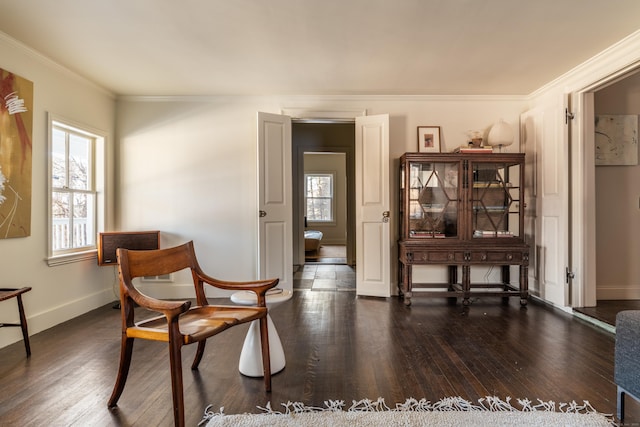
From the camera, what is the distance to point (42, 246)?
2.96m

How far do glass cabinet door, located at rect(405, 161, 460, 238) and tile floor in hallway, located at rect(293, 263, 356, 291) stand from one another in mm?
1270

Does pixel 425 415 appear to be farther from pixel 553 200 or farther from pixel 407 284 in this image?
pixel 553 200

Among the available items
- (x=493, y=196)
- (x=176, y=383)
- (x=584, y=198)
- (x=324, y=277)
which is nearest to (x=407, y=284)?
(x=493, y=196)

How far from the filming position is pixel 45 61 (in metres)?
3.00

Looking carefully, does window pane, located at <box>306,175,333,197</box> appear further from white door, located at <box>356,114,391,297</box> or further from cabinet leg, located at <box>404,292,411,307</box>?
cabinet leg, located at <box>404,292,411,307</box>

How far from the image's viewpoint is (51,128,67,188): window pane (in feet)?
10.6

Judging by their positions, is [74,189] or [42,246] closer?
[42,246]

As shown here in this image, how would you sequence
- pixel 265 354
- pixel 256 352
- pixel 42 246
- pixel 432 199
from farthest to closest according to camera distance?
pixel 432 199, pixel 42 246, pixel 256 352, pixel 265 354

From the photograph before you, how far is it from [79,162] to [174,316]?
3054mm

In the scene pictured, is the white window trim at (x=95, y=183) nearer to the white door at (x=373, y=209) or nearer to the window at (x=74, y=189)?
the window at (x=74, y=189)

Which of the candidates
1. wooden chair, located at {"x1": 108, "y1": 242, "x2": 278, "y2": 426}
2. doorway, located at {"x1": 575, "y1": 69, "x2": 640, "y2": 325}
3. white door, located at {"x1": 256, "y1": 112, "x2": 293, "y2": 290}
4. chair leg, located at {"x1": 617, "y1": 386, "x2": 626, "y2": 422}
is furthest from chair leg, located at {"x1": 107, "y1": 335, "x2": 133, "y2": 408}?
doorway, located at {"x1": 575, "y1": 69, "x2": 640, "y2": 325}

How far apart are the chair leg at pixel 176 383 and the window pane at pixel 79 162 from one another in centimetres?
288

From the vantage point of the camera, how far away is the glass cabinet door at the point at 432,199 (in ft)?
12.3

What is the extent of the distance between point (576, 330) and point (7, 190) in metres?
4.82
